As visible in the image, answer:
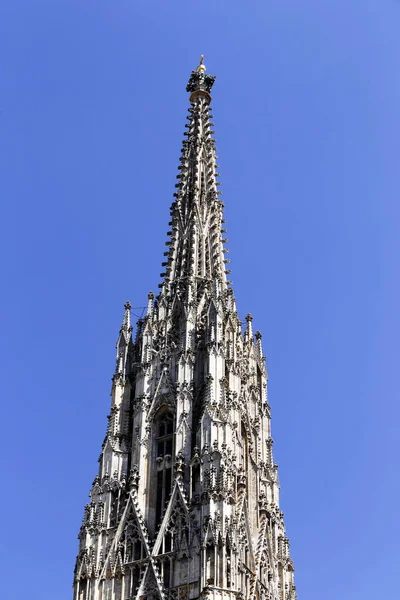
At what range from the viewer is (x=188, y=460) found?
50.2 meters

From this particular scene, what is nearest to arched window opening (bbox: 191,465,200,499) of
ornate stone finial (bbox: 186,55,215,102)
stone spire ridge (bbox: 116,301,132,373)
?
stone spire ridge (bbox: 116,301,132,373)

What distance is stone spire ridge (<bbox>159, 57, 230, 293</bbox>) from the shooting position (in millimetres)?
59938

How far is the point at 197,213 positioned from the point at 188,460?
16.7m

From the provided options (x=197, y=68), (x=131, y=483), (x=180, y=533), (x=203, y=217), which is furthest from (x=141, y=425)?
(x=197, y=68)

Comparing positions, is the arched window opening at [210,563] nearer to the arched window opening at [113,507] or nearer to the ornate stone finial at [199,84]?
the arched window opening at [113,507]

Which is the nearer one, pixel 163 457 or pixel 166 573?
pixel 166 573

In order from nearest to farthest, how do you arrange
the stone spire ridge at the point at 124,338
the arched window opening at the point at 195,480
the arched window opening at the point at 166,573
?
the arched window opening at the point at 166,573, the arched window opening at the point at 195,480, the stone spire ridge at the point at 124,338

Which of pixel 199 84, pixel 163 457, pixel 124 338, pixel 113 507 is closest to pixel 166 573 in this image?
pixel 113 507

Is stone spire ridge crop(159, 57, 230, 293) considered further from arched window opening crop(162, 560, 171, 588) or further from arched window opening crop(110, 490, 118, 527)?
arched window opening crop(162, 560, 171, 588)

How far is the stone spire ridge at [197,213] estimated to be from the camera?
A: 2360 inches

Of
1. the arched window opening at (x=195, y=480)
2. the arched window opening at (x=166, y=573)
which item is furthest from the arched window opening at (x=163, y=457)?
the arched window opening at (x=166, y=573)

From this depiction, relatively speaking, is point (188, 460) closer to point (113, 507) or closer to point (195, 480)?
point (195, 480)

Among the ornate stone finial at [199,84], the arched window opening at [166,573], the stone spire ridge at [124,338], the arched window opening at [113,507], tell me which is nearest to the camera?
the arched window opening at [166,573]

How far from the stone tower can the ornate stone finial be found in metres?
10.9
